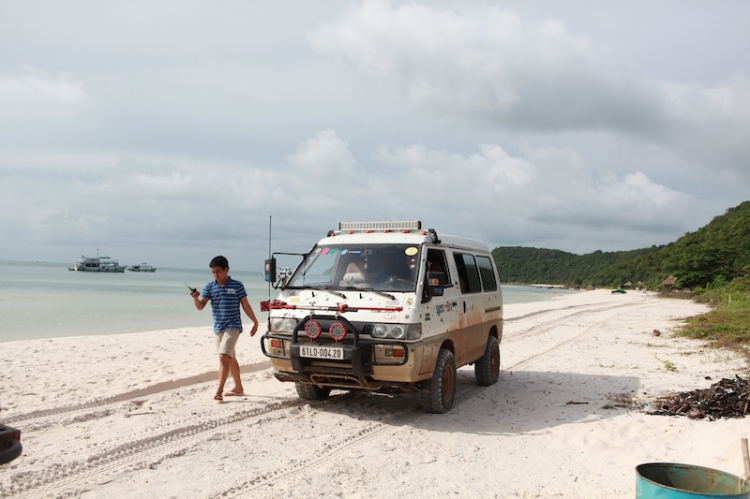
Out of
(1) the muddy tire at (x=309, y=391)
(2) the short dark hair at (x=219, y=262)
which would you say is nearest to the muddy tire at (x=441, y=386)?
(1) the muddy tire at (x=309, y=391)

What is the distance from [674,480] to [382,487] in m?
2.25

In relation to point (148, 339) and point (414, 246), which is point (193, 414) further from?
point (148, 339)

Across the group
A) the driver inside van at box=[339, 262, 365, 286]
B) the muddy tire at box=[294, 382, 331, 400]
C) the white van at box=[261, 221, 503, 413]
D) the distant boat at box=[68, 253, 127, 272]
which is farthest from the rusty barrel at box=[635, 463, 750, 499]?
the distant boat at box=[68, 253, 127, 272]

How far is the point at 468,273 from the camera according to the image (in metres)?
8.85

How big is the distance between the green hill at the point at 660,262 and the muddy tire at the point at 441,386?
22285 millimetres

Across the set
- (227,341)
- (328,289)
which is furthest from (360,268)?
(227,341)

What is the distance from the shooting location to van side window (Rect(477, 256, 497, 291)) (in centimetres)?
965

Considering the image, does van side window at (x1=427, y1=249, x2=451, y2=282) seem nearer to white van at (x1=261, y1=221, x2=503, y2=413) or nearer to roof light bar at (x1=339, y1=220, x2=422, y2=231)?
white van at (x1=261, y1=221, x2=503, y2=413)

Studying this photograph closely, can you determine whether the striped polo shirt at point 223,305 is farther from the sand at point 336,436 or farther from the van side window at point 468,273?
the van side window at point 468,273

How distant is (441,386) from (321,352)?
168 centimetres

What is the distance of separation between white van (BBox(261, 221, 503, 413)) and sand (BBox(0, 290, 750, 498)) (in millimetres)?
570

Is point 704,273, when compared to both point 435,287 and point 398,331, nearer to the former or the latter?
point 435,287

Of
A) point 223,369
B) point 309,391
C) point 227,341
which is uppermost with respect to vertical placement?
point 227,341

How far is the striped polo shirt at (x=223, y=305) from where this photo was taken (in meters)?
7.90
